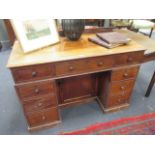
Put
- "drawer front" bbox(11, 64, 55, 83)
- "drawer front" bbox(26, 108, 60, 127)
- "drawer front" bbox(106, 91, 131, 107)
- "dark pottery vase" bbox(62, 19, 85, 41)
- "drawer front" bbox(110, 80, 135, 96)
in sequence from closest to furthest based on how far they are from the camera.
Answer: "drawer front" bbox(11, 64, 55, 83)
"dark pottery vase" bbox(62, 19, 85, 41)
"drawer front" bbox(26, 108, 60, 127)
"drawer front" bbox(110, 80, 135, 96)
"drawer front" bbox(106, 91, 131, 107)

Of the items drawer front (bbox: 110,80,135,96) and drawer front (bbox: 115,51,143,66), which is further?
drawer front (bbox: 110,80,135,96)

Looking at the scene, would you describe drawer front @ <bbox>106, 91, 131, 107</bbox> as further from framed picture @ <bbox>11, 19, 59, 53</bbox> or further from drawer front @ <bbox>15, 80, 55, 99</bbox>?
framed picture @ <bbox>11, 19, 59, 53</bbox>

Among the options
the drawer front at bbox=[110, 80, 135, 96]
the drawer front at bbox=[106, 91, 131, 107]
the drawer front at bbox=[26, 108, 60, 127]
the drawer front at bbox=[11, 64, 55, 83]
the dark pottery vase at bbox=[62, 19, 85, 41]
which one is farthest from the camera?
the drawer front at bbox=[106, 91, 131, 107]

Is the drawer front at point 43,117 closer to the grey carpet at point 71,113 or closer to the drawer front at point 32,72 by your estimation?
the grey carpet at point 71,113

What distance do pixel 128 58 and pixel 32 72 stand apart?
2.72ft

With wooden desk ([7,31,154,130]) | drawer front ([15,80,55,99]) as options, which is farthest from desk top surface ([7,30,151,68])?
drawer front ([15,80,55,99])

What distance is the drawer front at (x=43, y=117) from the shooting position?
1.32 m

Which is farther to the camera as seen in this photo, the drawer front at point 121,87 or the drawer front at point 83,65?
the drawer front at point 121,87

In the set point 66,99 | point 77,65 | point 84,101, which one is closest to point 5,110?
point 66,99

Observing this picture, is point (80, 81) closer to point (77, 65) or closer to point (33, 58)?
point (77, 65)

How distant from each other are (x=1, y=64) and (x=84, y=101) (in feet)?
5.72

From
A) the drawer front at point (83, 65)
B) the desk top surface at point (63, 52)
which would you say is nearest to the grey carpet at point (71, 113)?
the drawer front at point (83, 65)

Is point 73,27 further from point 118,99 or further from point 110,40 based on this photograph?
point 118,99

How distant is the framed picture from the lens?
3.38 feet
